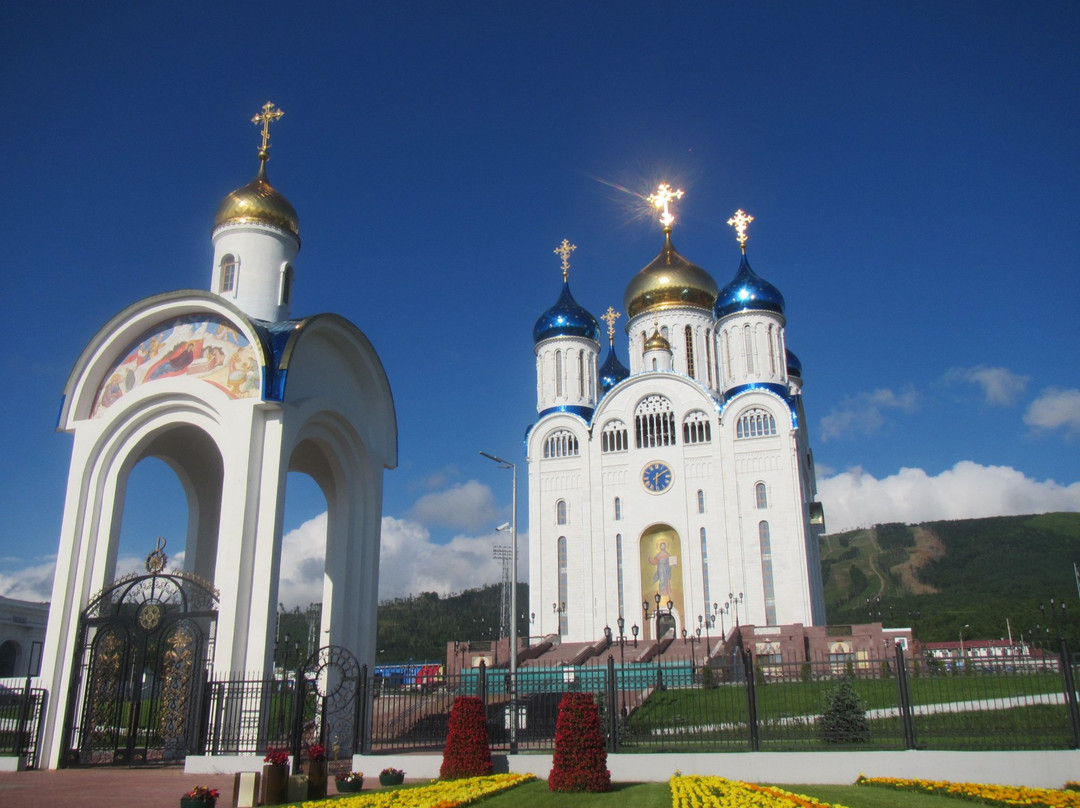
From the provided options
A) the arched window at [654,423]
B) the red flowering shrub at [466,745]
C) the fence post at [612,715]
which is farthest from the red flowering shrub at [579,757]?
the arched window at [654,423]

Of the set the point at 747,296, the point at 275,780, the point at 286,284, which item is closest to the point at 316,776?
the point at 275,780

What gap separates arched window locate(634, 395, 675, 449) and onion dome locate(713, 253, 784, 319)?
468 centimetres

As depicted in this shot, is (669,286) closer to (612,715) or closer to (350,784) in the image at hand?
(612,715)

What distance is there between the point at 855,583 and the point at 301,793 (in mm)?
121940

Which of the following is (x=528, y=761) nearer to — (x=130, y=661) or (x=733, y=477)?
(x=130, y=661)

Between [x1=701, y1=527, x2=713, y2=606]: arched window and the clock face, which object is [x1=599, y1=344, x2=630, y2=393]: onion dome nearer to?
the clock face

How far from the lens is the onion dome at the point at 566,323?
3978cm

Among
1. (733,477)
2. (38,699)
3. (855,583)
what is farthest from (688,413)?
(855,583)

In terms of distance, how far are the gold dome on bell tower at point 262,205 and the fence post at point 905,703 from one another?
13.7 m

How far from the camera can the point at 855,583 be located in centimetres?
12138

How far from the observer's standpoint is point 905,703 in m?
11.5

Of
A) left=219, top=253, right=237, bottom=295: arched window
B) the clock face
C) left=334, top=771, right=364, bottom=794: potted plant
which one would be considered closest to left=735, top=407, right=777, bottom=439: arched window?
Result: the clock face

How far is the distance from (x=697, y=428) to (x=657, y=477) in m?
2.62

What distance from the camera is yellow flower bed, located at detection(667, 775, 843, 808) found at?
8328 mm
